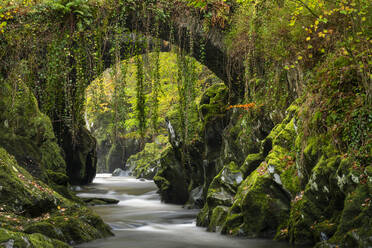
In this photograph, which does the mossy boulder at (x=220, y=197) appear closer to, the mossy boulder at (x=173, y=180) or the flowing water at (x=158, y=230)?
the flowing water at (x=158, y=230)

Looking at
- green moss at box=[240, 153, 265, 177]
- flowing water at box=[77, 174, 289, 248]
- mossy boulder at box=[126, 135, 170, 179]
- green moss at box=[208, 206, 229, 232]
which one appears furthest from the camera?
mossy boulder at box=[126, 135, 170, 179]

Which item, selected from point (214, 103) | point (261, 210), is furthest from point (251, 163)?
point (214, 103)

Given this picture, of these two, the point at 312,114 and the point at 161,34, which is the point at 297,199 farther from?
the point at 161,34

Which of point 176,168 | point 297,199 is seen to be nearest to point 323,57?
point 297,199

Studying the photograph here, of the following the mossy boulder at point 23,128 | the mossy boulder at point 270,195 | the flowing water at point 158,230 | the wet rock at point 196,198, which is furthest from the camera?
the wet rock at point 196,198

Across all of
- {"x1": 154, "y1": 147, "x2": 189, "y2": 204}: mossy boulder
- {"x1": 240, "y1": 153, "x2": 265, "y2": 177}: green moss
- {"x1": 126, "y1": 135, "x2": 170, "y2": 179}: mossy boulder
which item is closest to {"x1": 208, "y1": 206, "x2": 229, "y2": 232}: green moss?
{"x1": 240, "y1": 153, "x2": 265, "y2": 177}: green moss

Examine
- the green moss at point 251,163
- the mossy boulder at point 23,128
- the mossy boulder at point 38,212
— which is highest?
the mossy boulder at point 23,128

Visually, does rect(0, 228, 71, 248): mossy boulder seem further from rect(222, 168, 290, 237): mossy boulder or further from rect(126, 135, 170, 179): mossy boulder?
rect(126, 135, 170, 179): mossy boulder

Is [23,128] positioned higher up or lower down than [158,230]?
higher up

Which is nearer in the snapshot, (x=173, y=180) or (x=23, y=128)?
(x=23, y=128)

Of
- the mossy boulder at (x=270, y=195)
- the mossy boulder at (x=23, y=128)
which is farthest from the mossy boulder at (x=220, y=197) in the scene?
the mossy boulder at (x=23, y=128)

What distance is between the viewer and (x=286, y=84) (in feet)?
30.4

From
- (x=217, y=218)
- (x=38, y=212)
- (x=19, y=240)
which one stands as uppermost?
(x=19, y=240)

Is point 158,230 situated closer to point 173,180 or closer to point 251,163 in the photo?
point 251,163
